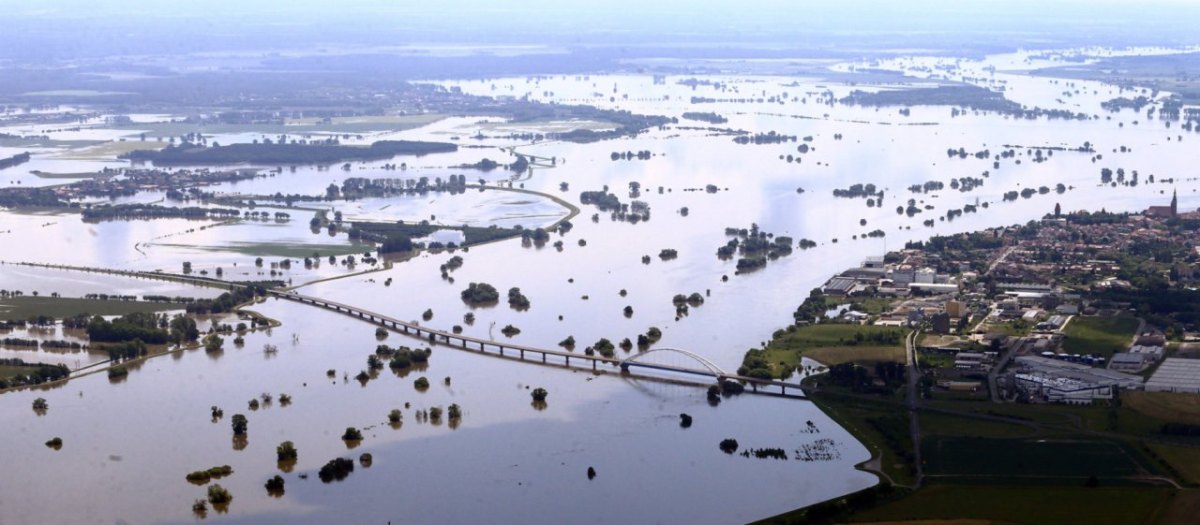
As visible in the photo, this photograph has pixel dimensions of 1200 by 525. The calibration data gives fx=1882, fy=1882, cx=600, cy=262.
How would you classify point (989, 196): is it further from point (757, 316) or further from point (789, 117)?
point (789, 117)

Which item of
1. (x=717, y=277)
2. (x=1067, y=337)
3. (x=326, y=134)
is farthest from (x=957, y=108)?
(x=1067, y=337)

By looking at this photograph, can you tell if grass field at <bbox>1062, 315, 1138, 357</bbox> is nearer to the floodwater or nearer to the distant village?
the distant village

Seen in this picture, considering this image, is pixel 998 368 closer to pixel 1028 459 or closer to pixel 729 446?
pixel 1028 459

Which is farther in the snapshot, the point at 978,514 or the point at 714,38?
the point at 714,38

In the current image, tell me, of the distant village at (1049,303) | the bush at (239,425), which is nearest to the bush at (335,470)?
the bush at (239,425)

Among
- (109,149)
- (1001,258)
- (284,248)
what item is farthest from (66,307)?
(109,149)

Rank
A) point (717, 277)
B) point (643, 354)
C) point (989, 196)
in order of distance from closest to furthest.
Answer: point (643, 354), point (717, 277), point (989, 196)

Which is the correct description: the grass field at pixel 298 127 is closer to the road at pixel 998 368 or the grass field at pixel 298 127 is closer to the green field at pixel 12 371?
the green field at pixel 12 371

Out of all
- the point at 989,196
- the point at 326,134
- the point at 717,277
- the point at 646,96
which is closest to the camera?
the point at 717,277
